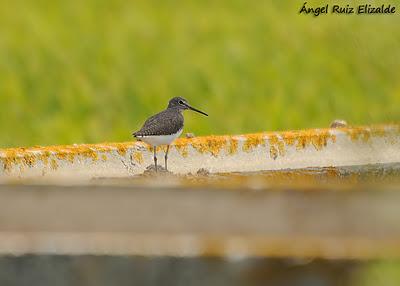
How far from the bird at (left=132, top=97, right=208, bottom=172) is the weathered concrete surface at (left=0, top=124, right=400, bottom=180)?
103 mm

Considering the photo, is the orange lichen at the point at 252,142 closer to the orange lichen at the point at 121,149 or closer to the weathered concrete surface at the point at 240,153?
the weathered concrete surface at the point at 240,153

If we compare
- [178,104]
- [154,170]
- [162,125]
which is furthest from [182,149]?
[178,104]

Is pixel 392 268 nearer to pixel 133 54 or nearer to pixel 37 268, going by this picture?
pixel 37 268

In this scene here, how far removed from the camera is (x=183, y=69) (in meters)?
10.5

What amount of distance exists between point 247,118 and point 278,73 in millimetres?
1318

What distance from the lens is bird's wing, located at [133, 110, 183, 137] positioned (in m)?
6.95

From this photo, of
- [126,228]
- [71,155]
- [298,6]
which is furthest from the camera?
[298,6]

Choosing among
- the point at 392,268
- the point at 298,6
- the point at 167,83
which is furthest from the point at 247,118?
the point at 392,268

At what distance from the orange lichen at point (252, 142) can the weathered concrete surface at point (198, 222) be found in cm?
472

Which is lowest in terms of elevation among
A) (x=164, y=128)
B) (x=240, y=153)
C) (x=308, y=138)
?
(x=240, y=153)

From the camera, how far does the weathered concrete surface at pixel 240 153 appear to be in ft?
18.6

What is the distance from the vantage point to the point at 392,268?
1.50m

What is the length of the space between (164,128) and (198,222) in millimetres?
5543

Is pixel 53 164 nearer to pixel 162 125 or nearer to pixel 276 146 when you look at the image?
pixel 276 146
